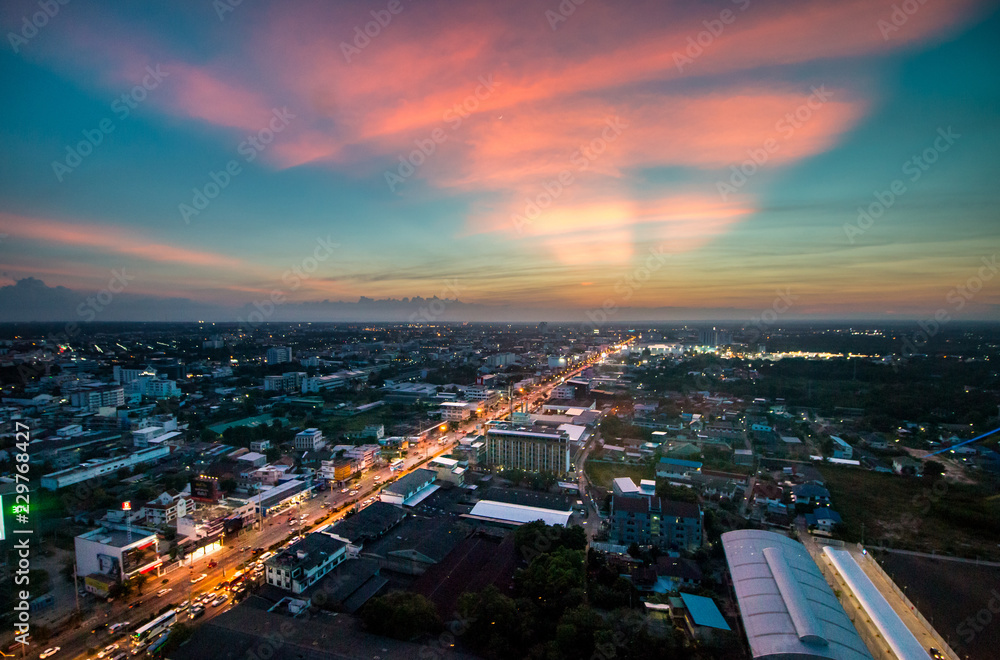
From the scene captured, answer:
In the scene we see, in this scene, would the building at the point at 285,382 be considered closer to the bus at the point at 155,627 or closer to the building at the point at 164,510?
the building at the point at 164,510

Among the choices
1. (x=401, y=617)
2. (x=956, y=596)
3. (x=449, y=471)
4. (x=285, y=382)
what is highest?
(x=285, y=382)

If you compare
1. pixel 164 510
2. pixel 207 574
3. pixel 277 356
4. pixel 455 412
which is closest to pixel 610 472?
pixel 455 412

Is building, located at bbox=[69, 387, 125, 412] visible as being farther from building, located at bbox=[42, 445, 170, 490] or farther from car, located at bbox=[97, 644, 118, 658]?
car, located at bbox=[97, 644, 118, 658]

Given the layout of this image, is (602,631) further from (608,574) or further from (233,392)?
(233,392)

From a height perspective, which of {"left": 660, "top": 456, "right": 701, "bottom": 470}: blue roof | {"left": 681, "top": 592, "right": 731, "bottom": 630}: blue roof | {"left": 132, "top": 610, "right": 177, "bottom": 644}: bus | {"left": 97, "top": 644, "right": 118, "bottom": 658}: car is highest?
{"left": 660, "top": 456, "right": 701, "bottom": 470}: blue roof

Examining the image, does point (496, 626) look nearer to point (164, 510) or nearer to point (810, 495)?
point (164, 510)

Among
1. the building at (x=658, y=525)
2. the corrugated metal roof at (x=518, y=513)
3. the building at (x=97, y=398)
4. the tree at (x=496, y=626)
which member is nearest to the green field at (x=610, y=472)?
the corrugated metal roof at (x=518, y=513)

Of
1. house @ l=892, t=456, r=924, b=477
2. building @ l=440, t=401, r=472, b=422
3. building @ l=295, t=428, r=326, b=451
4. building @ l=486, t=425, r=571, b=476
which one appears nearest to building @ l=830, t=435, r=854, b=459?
house @ l=892, t=456, r=924, b=477
